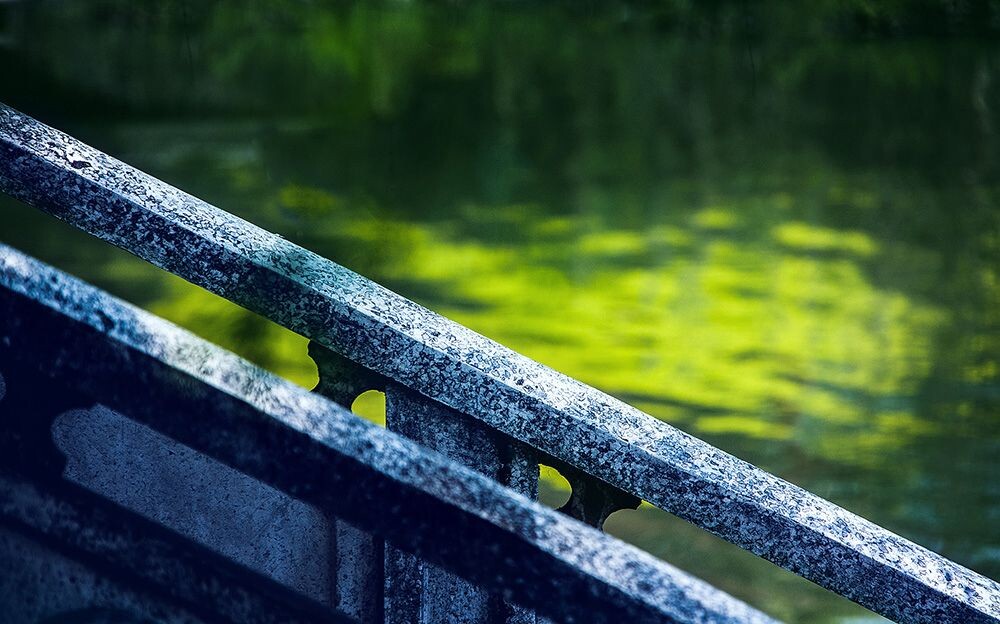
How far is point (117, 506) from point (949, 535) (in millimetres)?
3254

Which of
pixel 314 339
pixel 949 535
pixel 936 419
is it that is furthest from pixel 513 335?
pixel 314 339

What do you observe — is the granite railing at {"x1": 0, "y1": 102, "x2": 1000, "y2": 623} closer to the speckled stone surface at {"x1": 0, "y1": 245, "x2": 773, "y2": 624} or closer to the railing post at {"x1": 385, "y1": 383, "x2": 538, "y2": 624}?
the railing post at {"x1": 385, "y1": 383, "x2": 538, "y2": 624}

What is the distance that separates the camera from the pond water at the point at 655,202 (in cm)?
455

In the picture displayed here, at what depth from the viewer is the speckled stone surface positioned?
1210mm

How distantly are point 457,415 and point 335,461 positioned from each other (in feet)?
1.03

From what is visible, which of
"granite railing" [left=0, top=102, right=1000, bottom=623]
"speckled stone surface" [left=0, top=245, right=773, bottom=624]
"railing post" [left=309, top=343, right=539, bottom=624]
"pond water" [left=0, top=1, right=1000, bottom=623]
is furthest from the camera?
"pond water" [left=0, top=1, right=1000, bottom=623]

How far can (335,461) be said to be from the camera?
1.22m

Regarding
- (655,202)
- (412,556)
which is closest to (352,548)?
(412,556)

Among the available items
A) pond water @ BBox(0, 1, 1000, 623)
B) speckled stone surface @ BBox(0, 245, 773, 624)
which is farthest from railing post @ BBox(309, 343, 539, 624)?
speckled stone surface @ BBox(0, 245, 773, 624)

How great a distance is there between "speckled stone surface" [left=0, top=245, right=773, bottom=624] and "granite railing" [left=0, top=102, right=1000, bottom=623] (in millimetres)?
180

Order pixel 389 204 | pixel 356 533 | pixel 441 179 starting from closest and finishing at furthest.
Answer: pixel 356 533 → pixel 389 204 → pixel 441 179

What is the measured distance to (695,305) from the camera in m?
6.61

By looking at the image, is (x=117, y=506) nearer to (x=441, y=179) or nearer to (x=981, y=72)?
(x=441, y=179)

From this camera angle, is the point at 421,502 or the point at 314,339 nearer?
the point at 421,502
